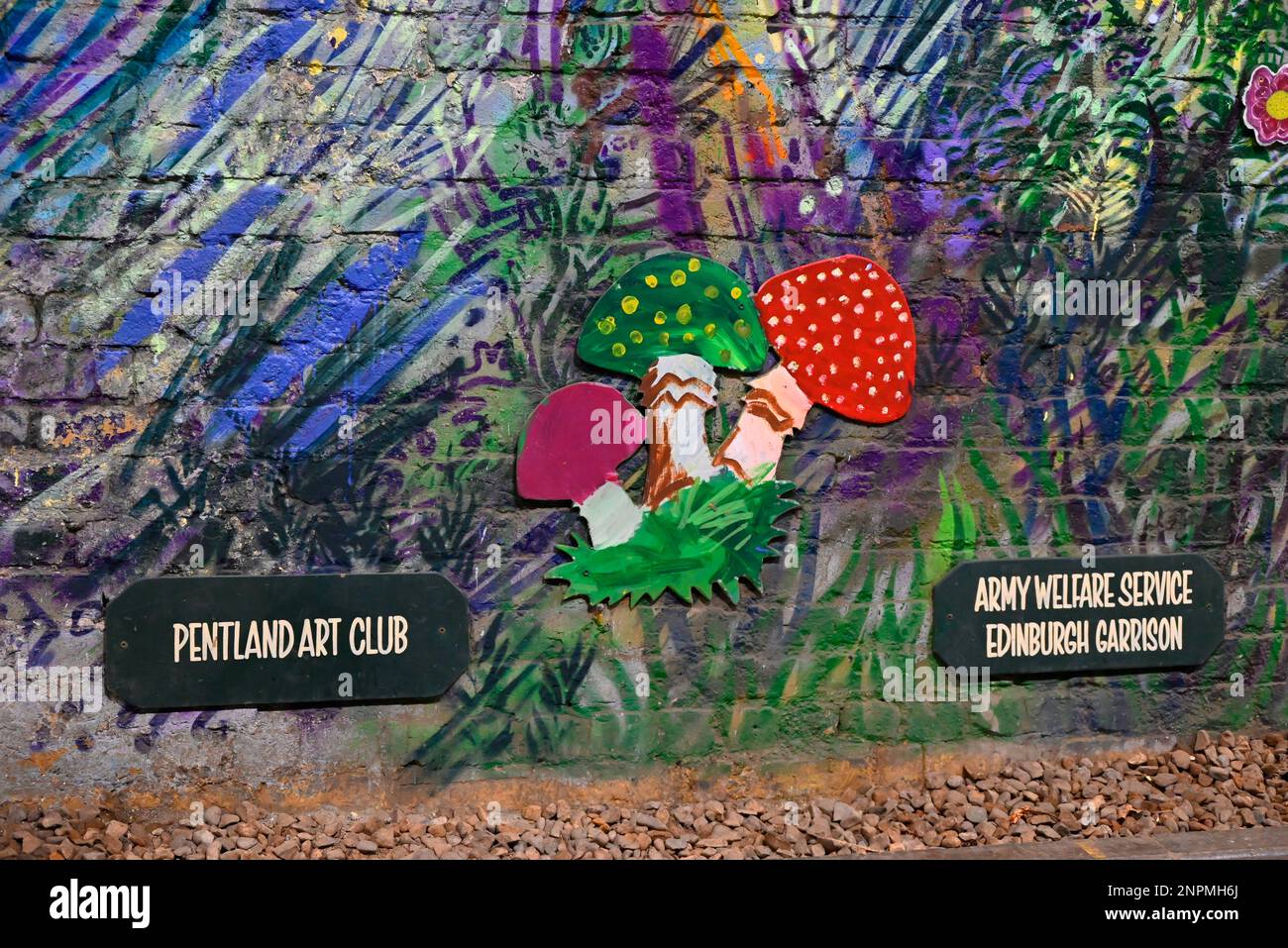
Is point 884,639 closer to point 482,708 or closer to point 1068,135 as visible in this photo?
point 482,708

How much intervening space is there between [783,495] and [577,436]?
28.7 inches

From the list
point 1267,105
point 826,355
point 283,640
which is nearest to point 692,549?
point 826,355

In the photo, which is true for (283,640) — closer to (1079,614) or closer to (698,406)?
(698,406)

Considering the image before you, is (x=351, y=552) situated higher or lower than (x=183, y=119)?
lower

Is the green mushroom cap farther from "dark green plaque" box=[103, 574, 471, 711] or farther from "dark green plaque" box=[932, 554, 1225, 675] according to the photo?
"dark green plaque" box=[932, 554, 1225, 675]

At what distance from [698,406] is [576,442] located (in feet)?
1.41

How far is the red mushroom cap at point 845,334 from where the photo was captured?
398 cm

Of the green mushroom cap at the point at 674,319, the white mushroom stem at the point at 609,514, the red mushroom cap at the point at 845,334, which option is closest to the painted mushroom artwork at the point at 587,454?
the white mushroom stem at the point at 609,514

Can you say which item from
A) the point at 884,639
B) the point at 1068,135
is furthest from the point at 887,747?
the point at 1068,135

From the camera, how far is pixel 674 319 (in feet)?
12.8

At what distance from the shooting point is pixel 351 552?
12.6ft

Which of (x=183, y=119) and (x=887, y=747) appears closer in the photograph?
(x=183, y=119)

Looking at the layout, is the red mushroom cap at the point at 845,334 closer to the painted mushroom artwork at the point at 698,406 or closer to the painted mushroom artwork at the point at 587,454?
the painted mushroom artwork at the point at 698,406

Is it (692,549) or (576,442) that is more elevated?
(576,442)
